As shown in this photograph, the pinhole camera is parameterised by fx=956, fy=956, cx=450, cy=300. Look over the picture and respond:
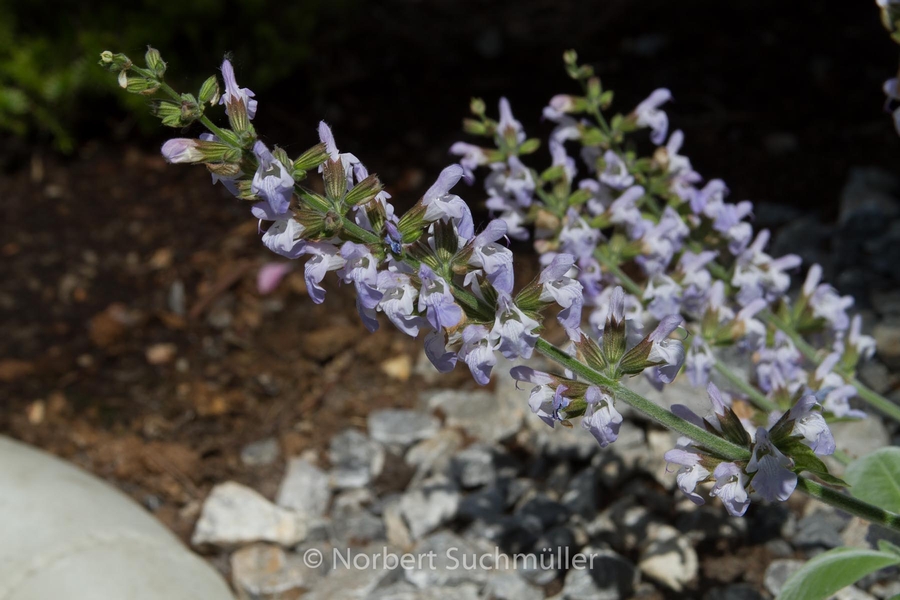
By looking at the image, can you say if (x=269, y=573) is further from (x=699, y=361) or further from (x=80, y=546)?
(x=699, y=361)

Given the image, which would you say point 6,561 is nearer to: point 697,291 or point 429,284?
point 429,284

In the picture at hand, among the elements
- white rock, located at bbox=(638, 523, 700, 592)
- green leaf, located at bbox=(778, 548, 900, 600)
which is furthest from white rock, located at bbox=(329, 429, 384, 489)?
green leaf, located at bbox=(778, 548, 900, 600)

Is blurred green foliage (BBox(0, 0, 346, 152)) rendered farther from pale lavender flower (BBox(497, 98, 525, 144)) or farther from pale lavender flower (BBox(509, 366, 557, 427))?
pale lavender flower (BBox(509, 366, 557, 427))

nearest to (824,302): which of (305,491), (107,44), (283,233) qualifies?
(283,233)

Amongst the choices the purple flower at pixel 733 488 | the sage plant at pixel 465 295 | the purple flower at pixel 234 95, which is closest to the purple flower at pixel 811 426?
the sage plant at pixel 465 295

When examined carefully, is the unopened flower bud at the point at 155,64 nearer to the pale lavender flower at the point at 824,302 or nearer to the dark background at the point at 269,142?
the pale lavender flower at the point at 824,302

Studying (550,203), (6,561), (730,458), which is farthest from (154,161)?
(730,458)

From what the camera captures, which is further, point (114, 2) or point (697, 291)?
point (114, 2)
